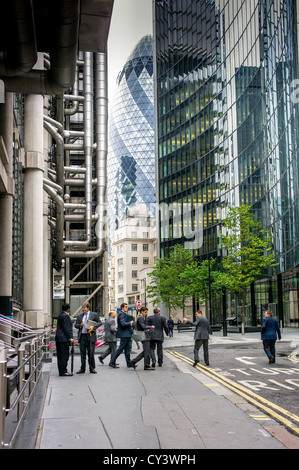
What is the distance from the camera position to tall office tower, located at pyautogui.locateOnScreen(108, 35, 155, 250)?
591ft

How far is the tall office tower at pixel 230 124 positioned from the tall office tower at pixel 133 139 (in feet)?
316

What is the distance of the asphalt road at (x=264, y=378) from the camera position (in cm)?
919

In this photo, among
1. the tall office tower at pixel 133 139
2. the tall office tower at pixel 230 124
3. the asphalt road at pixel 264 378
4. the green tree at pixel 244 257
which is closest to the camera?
the asphalt road at pixel 264 378

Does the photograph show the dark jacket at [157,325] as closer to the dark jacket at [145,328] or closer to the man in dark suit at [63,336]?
the dark jacket at [145,328]

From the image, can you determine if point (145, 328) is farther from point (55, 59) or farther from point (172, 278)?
point (172, 278)

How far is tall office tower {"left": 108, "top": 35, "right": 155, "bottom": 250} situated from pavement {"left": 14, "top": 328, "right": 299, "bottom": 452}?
163 meters

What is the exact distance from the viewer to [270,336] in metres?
17.3

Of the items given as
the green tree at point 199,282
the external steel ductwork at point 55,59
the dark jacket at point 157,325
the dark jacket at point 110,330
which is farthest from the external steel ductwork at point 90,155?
the dark jacket at point 157,325

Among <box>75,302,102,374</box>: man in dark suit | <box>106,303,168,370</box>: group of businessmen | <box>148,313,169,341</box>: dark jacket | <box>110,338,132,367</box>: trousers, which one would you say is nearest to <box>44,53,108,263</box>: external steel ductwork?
<box>110,338,132,367</box>: trousers

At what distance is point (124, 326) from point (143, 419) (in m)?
7.78

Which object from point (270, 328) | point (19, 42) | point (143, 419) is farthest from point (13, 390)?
point (270, 328)
